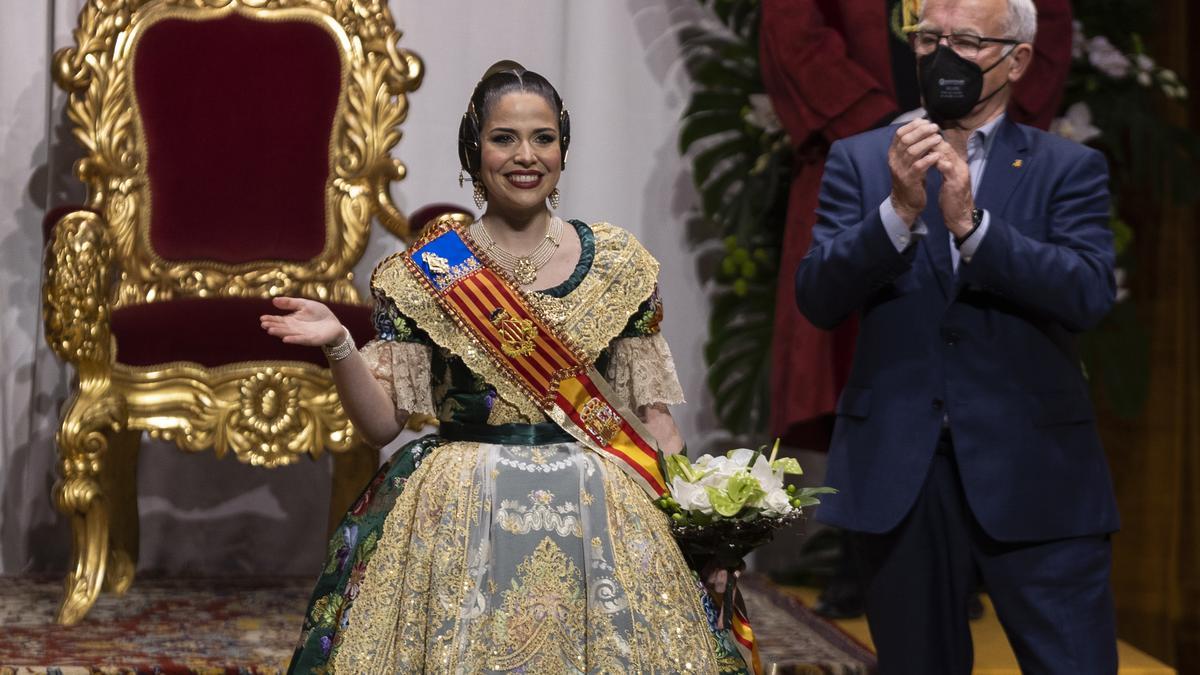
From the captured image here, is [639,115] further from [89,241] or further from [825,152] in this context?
[89,241]

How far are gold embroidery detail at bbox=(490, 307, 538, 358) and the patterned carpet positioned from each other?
108cm

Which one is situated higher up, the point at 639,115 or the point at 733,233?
the point at 639,115

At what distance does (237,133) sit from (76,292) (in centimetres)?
80

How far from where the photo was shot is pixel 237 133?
425 centimetres

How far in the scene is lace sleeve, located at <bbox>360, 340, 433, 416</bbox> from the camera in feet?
8.30

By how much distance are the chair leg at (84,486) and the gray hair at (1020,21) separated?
2.15 m

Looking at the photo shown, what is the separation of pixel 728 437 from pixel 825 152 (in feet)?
3.96

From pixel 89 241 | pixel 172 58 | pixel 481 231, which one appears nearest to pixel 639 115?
pixel 172 58

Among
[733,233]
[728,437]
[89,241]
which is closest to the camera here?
[89,241]

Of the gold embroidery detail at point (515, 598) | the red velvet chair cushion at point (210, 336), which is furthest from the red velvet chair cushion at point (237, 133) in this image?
the gold embroidery detail at point (515, 598)

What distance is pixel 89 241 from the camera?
3.65 m

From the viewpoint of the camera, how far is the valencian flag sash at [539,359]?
2.50 m

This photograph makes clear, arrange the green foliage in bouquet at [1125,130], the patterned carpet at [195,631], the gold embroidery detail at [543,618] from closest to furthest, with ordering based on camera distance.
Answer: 1. the gold embroidery detail at [543,618]
2. the patterned carpet at [195,631]
3. the green foliage in bouquet at [1125,130]

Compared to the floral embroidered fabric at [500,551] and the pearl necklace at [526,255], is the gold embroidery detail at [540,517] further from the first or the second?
the pearl necklace at [526,255]
